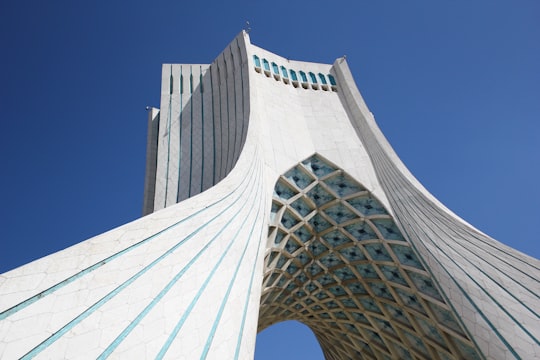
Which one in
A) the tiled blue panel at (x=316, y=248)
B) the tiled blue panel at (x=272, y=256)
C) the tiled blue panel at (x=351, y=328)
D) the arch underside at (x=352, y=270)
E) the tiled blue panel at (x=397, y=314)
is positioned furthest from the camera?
the tiled blue panel at (x=351, y=328)

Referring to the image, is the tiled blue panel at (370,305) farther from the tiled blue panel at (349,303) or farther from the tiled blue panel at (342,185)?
the tiled blue panel at (342,185)

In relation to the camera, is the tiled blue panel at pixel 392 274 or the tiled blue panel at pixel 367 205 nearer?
the tiled blue panel at pixel 392 274

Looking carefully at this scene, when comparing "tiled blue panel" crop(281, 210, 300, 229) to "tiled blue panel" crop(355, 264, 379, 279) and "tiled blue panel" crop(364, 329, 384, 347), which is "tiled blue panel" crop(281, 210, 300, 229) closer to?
"tiled blue panel" crop(355, 264, 379, 279)

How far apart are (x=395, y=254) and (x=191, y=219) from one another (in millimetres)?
6054

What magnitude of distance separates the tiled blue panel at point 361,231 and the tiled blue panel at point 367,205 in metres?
0.35

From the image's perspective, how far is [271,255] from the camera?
10375mm

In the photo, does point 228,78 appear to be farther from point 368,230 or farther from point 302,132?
point 368,230

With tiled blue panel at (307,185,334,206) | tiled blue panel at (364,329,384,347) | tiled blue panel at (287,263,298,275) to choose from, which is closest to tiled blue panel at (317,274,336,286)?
tiled blue panel at (287,263,298,275)

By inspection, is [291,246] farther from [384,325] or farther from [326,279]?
[384,325]

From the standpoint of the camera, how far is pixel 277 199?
9953mm

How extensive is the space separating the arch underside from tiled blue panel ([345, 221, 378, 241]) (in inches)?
1.1

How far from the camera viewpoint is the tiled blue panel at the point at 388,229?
31.7 feet

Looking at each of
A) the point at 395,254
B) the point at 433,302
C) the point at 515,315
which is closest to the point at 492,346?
the point at 515,315

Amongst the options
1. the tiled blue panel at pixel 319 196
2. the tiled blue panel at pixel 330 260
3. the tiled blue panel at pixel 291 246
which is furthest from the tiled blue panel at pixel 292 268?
the tiled blue panel at pixel 319 196
